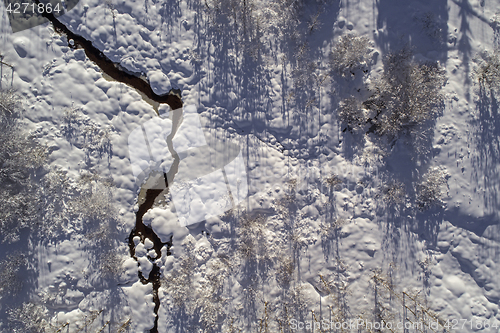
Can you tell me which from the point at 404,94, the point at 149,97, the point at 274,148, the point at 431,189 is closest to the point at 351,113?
the point at 404,94

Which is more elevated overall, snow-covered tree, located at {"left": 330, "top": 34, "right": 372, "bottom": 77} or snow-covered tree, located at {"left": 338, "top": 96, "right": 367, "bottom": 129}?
snow-covered tree, located at {"left": 330, "top": 34, "right": 372, "bottom": 77}

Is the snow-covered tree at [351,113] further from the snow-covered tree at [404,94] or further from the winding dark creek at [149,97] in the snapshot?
the winding dark creek at [149,97]

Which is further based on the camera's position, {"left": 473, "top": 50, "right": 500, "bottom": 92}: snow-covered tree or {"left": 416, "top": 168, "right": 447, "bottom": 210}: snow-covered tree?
{"left": 473, "top": 50, "right": 500, "bottom": 92}: snow-covered tree

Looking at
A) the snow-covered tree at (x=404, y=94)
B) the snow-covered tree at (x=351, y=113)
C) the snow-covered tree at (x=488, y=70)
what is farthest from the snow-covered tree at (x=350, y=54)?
the snow-covered tree at (x=488, y=70)

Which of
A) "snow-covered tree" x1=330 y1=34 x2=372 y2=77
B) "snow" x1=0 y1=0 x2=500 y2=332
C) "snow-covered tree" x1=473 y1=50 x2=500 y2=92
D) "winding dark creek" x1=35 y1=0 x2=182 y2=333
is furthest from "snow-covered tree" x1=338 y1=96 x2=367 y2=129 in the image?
A: "winding dark creek" x1=35 y1=0 x2=182 y2=333

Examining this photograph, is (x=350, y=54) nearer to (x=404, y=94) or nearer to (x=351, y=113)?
(x=351, y=113)

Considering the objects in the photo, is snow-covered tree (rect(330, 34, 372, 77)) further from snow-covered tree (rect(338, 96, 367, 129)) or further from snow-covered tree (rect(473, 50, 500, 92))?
snow-covered tree (rect(473, 50, 500, 92))

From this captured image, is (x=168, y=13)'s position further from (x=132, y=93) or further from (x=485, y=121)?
(x=485, y=121)

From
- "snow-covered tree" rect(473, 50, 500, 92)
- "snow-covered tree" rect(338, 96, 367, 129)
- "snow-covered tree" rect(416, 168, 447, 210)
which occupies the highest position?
"snow-covered tree" rect(473, 50, 500, 92)
